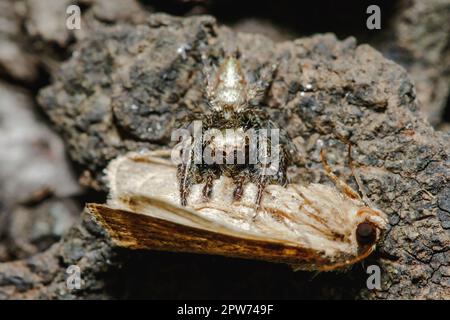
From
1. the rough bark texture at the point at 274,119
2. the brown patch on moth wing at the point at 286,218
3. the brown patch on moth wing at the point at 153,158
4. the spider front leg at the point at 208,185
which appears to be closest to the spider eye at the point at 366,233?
the brown patch on moth wing at the point at 286,218

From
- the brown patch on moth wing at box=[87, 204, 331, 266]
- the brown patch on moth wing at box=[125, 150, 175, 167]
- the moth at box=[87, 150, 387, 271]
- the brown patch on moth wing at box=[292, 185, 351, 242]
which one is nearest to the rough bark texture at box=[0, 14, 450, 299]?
the brown patch on moth wing at box=[125, 150, 175, 167]

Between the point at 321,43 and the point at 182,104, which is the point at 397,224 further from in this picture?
the point at 182,104

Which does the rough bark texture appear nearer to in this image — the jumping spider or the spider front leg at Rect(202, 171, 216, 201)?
the jumping spider

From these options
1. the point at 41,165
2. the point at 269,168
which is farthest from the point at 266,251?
the point at 41,165

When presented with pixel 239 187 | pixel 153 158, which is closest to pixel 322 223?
pixel 239 187

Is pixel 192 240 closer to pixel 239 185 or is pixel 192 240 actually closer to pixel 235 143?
pixel 239 185

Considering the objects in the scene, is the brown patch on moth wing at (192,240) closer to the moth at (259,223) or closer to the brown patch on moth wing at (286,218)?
the moth at (259,223)

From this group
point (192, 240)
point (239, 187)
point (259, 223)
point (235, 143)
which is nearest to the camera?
point (192, 240)
